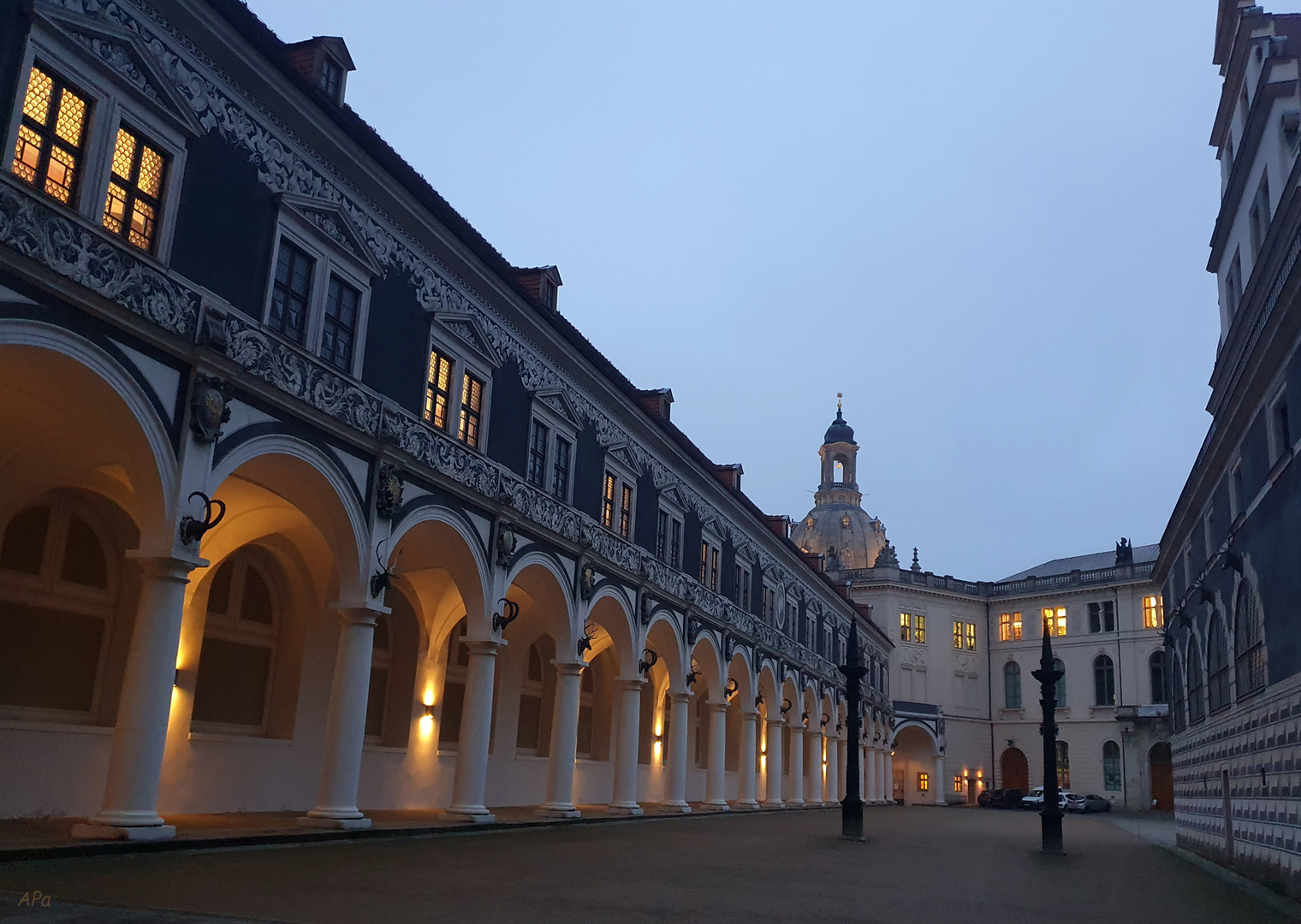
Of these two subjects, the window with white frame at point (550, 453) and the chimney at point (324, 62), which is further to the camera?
the window with white frame at point (550, 453)

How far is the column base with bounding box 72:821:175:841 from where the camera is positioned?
12047 mm

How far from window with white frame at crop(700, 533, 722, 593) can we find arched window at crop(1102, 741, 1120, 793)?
39737 mm

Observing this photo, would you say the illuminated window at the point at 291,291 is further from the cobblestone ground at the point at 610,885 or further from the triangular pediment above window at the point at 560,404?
the triangular pediment above window at the point at 560,404

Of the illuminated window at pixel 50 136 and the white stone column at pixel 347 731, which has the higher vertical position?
the illuminated window at pixel 50 136

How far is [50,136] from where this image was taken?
1198cm

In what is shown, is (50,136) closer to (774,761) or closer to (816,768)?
(774,761)

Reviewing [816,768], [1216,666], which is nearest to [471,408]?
[1216,666]

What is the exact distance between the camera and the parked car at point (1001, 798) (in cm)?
5969

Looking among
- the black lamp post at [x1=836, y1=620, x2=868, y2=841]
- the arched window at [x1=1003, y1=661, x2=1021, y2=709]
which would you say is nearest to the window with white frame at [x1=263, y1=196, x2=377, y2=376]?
the black lamp post at [x1=836, y1=620, x2=868, y2=841]

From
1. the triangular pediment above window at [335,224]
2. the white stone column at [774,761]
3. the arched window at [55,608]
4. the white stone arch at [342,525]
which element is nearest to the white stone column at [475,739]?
the white stone arch at [342,525]

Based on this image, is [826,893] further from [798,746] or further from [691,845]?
[798,746]

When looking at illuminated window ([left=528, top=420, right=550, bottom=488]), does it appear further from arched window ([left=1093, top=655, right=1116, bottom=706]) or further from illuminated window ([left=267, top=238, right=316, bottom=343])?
arched window ([left=1093, top=655, right=1116, bottom=706])

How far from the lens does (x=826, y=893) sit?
39.6 ft

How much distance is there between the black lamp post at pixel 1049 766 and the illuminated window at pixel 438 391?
1225 centimetres
